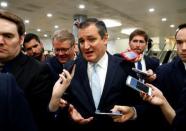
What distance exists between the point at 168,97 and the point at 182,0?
10002mm

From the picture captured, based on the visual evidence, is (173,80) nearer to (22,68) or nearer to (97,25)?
(97,25)

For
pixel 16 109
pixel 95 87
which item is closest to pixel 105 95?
pixel 95 87

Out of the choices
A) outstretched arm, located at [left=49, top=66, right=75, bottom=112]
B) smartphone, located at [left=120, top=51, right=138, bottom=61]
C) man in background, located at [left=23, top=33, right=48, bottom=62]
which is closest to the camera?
outstretched arm, located at [left=49, top=66, right=75, bottom=112]

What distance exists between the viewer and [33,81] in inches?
65.4

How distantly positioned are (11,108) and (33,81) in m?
0.66

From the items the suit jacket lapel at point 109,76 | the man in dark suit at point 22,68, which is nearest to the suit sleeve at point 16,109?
the man in dark suit at point 22,68

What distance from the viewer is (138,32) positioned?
4.31 meters

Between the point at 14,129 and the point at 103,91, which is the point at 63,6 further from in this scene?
the point at 14,129

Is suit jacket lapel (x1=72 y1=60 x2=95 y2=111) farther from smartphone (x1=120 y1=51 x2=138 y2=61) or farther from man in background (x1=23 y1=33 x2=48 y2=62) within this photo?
man in background (x1=23 y1=33 x2=48 y2=62)

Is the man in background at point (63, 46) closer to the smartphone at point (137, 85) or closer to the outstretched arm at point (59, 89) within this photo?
the outstretched arm at point (59, 89)

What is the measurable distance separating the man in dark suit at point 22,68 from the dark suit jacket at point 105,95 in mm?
311

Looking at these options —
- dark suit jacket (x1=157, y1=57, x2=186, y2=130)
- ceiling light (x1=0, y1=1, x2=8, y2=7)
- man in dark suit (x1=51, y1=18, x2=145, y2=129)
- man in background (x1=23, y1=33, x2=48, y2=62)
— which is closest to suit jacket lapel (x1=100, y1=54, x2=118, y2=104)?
man in dark suit (x1=51, y1=18, x2=145, y2=129)

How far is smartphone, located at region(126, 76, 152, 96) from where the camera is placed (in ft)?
5.44

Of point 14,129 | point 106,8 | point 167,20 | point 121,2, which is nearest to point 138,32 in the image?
point 14,129
